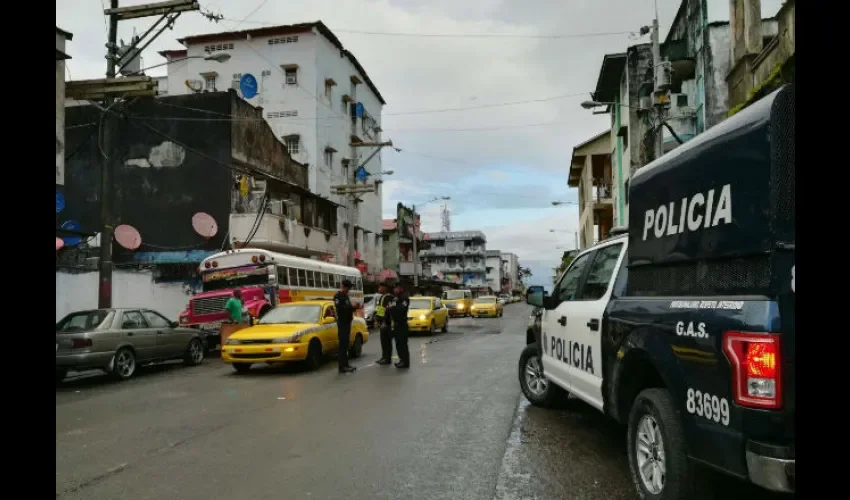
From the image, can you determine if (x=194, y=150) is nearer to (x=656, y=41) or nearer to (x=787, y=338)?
(x=656, y=41)

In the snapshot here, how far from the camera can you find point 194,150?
30375 mm

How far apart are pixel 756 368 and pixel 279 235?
96.9 ft

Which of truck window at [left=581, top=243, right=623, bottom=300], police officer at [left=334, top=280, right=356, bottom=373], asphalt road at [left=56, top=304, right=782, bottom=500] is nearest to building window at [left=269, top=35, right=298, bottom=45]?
police officer at [left=334, top=280, right=356, bottom=373]

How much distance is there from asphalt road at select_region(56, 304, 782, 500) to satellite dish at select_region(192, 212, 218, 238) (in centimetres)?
1657

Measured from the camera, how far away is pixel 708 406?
3486 millimetres

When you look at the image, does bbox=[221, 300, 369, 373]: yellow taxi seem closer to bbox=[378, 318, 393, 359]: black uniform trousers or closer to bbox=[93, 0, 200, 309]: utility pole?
bbox=[378, 318, 393, 359]: black uniform trousers

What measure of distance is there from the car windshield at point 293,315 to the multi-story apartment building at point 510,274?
5087 inches

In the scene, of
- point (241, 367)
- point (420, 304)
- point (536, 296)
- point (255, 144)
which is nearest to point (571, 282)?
point (536, 296)

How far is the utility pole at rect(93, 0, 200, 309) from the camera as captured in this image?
1553 cm

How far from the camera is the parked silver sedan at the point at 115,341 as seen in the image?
11.8 meters

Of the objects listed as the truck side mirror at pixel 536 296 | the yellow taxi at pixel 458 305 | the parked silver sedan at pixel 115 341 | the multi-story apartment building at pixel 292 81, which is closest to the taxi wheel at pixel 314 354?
the parked silver sedan at pixel 115 341

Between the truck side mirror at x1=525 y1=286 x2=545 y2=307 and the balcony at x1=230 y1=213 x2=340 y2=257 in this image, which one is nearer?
the truck side mirror at x1=525 y1=286 x2=545 y2=307

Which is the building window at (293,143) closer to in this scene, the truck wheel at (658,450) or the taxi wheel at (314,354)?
the taxi wheel at (314,354)
